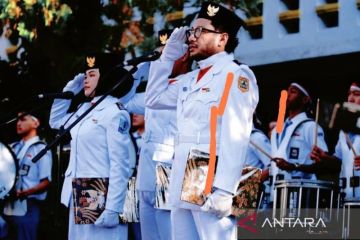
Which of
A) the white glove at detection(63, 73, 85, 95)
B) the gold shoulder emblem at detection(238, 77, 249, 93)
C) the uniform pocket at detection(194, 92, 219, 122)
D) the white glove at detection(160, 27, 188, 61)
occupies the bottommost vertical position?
the uniform pocket at detection(194, 92, 219, 122)

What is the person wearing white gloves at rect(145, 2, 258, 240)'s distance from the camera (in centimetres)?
703

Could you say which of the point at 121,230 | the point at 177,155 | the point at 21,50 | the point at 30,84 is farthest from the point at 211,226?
the point at 21,50

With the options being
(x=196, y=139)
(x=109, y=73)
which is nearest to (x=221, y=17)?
(x=196, y=139)

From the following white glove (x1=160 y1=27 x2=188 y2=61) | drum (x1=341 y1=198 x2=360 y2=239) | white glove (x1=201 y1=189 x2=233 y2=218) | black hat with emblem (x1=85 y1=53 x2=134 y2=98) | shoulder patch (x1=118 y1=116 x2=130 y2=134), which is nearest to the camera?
white glove (x1=201 y1=189 x2=233 y2=218)

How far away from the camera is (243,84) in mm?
7238

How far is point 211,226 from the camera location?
707 cm

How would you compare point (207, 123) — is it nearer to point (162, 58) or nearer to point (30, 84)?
point (162, 58)

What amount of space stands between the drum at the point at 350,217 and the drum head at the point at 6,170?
4.07 m

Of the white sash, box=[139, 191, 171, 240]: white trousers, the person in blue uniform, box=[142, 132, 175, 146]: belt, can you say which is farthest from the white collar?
the person in blue uniform

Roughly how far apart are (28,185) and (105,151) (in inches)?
169

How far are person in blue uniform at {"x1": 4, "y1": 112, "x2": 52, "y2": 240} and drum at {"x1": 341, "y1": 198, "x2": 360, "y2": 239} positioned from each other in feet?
14.3

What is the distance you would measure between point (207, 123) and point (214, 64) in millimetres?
453

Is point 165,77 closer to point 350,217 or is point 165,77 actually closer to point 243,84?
point 243,84

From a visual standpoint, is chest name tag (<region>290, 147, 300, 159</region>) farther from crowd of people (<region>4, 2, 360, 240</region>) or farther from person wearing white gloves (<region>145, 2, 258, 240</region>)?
person wearing white gloves (<region>145, 2, 258, 240</region>)
